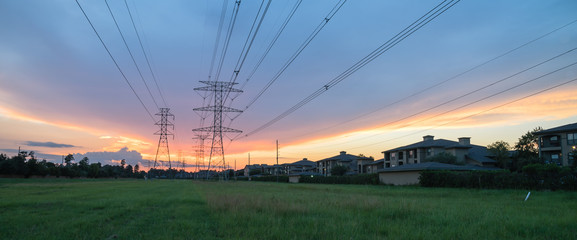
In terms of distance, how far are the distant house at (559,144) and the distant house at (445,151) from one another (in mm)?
9619

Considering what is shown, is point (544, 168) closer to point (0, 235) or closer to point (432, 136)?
point (0, 235)

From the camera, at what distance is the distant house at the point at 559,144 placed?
4956 cm

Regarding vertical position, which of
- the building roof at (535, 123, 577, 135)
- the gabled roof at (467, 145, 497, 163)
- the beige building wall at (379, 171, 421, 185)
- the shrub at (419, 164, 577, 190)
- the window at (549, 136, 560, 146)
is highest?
the building roof at (535, 123, 577, 135)

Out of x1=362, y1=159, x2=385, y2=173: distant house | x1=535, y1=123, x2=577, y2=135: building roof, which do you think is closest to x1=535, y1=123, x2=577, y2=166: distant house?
x1=535, y1=123, x2=577, y2=135: building roof

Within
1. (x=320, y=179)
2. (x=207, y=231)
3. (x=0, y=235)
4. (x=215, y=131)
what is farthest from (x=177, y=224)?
(x=320, y=179)

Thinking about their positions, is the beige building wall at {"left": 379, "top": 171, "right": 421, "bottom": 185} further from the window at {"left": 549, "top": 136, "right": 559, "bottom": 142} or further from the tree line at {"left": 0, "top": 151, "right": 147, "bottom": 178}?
the tree line at {"left": 0, "top": 151, "right": 147, "bottom": 178}

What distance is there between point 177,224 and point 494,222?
1005 cm

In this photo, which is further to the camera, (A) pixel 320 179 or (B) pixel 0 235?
(A) pixel 320 179

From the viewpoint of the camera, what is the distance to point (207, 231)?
982cm

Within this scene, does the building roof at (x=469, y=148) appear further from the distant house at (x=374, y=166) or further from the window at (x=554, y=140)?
the distant house at (x=374, y=166)

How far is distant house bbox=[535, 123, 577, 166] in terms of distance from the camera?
49562 millimetres

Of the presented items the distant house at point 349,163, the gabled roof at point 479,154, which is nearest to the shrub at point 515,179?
the gabled roof at point 479,154

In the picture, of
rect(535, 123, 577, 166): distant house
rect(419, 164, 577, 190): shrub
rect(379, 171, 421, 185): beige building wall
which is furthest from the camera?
rect(535, 123, 577, 166): distant house

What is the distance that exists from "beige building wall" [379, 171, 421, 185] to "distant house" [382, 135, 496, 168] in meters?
17.7
